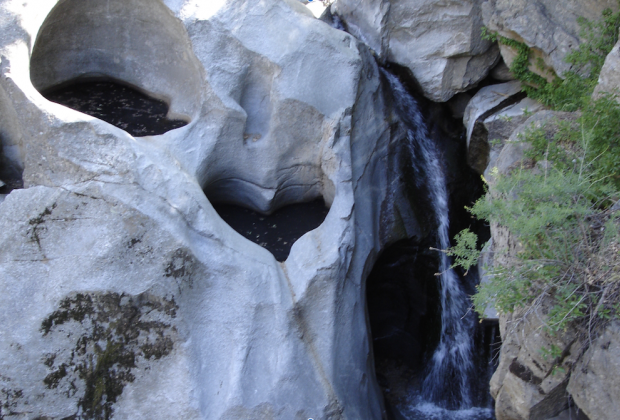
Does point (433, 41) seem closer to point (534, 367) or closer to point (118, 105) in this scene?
point (118, 105)

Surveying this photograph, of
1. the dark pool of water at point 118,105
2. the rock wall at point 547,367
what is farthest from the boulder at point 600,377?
the dark pool of water at point 118,105

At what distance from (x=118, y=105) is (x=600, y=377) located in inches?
213

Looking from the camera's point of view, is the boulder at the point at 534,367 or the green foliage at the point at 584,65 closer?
the boulder at the point at 534,367

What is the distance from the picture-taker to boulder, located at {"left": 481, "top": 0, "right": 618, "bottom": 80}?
5.70 m

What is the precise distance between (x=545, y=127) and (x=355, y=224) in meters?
1.88

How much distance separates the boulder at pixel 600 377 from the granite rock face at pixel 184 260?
6.37ft

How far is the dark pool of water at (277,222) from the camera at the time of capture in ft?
18.3

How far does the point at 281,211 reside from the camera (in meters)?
6.05

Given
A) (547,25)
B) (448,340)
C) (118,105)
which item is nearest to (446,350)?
(448,340)

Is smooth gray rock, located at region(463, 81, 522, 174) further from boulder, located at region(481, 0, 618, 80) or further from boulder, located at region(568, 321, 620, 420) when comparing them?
boulder, located at region(568, 321, 620, 420)

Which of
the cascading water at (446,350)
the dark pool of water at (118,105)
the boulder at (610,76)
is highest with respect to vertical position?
the boulder at (610,76)

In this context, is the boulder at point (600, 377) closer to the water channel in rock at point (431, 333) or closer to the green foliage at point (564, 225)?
the green foliage at point (564, 225)

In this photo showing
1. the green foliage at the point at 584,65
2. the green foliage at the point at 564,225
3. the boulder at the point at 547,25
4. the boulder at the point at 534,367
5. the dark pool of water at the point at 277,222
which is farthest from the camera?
the boulder at the point at 547,25

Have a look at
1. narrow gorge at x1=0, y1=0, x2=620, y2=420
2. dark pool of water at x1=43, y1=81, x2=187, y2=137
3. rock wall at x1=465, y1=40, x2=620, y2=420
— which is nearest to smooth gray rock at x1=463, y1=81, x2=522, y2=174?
narrow gorge at x1=0, y1=0, x2=620, y2=420
